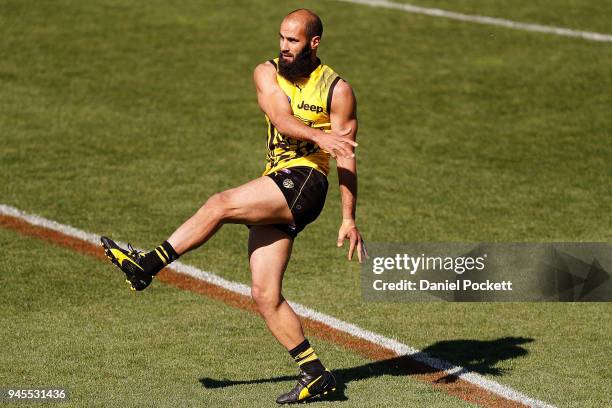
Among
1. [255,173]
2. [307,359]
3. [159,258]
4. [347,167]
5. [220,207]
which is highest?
[347,167]

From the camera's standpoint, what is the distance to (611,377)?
884 centimetres

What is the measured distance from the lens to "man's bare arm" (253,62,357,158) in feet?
25.1

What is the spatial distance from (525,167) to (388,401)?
23.3 feet

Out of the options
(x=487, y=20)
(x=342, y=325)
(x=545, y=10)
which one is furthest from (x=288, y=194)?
(x=545, y=10)

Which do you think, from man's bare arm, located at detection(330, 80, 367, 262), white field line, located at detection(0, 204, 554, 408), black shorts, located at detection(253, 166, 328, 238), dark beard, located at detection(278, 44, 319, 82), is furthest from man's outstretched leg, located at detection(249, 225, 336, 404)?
white field line, located at detection(0, 204, 554, 408)

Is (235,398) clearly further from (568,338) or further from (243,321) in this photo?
(568,338)

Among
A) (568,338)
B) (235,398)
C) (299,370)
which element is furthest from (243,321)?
(568,338)

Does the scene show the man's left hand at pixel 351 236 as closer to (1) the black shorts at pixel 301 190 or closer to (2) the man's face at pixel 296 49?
(1) the black shorts at pixel 301 190

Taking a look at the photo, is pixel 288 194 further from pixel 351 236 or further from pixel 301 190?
pixel 351 236

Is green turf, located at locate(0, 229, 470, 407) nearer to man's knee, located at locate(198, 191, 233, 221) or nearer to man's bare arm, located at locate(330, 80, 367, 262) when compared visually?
man's bare arm, located at locate(330, 80, 367, 262)

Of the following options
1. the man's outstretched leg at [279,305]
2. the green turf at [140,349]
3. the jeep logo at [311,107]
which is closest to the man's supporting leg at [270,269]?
the man's outstretched leg at [279,305]

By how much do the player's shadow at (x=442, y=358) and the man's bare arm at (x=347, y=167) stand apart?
1.18m

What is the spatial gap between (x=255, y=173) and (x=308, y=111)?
6.40 meters

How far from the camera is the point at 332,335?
9.95 m
